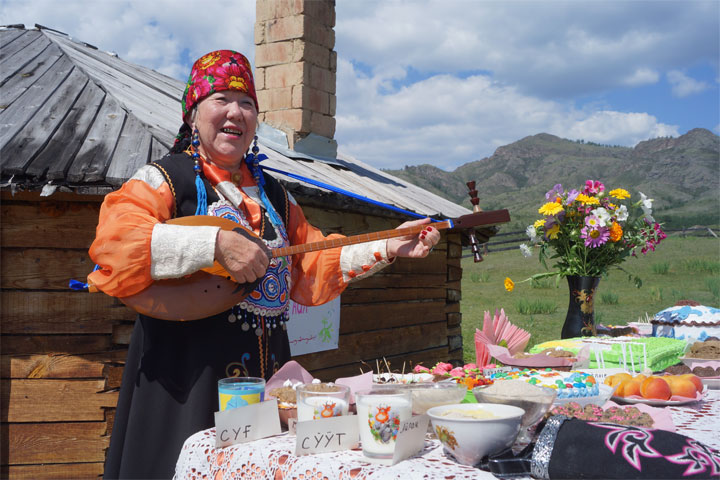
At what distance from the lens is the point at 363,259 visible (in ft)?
8.86

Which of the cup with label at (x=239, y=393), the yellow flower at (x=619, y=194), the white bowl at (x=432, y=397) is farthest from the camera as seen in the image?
the yellow flower at (x=619, y=194)

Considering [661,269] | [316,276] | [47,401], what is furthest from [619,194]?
[661,269]

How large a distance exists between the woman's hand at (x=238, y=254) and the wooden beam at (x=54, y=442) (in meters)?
2.72

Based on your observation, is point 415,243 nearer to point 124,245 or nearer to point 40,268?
point 124,245

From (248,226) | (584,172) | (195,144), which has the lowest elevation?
(248,226)

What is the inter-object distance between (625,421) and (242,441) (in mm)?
1001

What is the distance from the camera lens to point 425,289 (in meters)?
7.28

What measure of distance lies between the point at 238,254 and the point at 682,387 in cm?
157

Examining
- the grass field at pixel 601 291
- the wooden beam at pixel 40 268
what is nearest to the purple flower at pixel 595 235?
the wooden beam at pixel 40 268

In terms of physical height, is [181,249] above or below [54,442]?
above

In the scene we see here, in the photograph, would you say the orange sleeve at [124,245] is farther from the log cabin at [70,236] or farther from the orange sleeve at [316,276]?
the log cabin at [70,236]

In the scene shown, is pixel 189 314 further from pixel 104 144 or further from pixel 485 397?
pixel 104 144

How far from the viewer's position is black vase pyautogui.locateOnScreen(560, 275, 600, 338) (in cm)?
353

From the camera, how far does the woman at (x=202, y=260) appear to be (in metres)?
2.07
